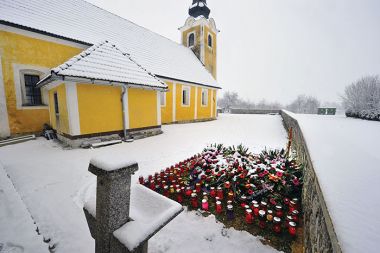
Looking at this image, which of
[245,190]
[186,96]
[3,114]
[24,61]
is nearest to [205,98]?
[186,96]

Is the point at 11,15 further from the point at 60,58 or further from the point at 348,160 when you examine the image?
the point at 348,160

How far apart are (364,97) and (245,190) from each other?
15.2 metres

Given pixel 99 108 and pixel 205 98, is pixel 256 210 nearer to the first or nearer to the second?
pixel 99 108

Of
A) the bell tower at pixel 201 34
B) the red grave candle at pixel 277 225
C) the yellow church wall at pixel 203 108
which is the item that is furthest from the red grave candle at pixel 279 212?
the bell tower at pixel 201 34

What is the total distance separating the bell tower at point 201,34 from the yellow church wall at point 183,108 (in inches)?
268

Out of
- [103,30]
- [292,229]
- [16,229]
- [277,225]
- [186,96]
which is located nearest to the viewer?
[16,229]

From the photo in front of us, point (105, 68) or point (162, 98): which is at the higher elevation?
point (105, 68)

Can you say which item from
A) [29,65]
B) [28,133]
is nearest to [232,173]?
[28,133]

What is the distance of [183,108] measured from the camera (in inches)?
574

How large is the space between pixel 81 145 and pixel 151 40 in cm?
1173

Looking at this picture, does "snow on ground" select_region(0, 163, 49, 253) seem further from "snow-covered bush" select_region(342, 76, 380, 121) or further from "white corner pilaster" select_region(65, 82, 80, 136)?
"snow-covered bush" select_region(342, 76, 380, 121)

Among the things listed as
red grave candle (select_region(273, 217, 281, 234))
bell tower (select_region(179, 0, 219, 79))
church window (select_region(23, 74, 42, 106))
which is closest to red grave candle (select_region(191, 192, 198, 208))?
red grave candle (select_region(273, 217, 281, 234))

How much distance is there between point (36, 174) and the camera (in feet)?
13.5

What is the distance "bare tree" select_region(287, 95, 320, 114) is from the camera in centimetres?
6097
